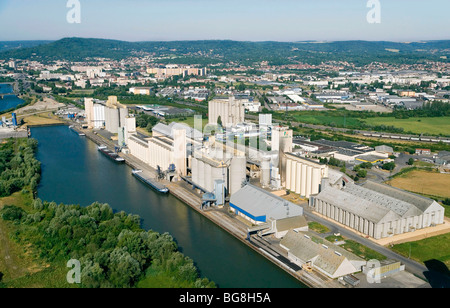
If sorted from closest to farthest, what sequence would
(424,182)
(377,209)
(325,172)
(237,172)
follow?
1. (377,209)
2. (237,172)
3. (325,172)
4. (424,182)

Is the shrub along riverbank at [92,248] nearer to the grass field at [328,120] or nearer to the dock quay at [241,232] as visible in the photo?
the dock quay at [241,232]

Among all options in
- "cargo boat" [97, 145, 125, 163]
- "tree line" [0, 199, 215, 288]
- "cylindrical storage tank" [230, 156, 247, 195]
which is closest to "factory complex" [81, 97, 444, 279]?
"cylindrical storage tank" [230, 156, 247, 195]

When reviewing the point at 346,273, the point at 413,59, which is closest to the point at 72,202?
the point at 346,273

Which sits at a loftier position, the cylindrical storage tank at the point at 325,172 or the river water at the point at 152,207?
the cylindrical storage tank at the point at 325,172

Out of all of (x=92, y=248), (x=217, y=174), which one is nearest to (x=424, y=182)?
(x=217, y=174)

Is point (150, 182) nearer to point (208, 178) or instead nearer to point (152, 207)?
point (152, 207)

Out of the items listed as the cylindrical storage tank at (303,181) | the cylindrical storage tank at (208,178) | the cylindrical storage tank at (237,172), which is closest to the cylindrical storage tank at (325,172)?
the cylindrical storage tank at (303,181)

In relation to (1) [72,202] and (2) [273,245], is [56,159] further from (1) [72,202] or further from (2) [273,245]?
(2) [273,245]
